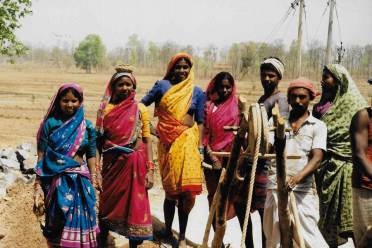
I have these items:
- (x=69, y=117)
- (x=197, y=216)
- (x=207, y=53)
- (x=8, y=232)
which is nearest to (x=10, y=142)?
(x=8, y=232)

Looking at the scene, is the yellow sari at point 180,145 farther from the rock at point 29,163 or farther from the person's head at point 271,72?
the rock at point 29,163

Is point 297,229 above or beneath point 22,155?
above

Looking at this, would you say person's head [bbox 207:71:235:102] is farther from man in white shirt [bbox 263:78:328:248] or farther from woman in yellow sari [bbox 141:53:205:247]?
man in white shirt [bbox 263:78:328:248]

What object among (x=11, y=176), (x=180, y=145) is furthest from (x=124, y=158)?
(x=11, y=176)

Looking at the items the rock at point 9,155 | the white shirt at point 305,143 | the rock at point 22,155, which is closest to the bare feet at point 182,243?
the white shirt at point 305,143

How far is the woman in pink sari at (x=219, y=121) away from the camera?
13.9 feet

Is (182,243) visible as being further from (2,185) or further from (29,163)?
(29,163)

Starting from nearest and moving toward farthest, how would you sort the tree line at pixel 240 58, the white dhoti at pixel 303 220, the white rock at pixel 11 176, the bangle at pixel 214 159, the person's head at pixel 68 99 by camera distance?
the white dhoti at pixel 303 220 → the person's head at pixel 68 99 → the bangle at pixel 214 159 → the white rock at pixel 11 176 → the tree line at pixel 240 58

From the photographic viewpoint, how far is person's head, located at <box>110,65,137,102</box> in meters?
3.97

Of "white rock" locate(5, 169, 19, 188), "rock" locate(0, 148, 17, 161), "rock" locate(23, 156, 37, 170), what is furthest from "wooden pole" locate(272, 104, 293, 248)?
"rock" locate(0, 148, 17, 161)

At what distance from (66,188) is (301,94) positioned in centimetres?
199

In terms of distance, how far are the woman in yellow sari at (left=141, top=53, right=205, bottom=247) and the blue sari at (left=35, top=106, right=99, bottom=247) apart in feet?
3.29

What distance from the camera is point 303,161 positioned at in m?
3.35

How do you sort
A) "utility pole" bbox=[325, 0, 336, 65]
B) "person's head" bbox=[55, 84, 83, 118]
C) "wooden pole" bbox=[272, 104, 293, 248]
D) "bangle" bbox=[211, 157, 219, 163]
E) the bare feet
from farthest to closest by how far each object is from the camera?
"utility pole" bbox=[325, 0, 336, 65]
the bare feet
"bangle" bbox=[211, 157, 219, 163]
"person's head" bbox=[55, 84, 83, 118]
"wooden pole" bbox=[272, 104, 293, 248]
